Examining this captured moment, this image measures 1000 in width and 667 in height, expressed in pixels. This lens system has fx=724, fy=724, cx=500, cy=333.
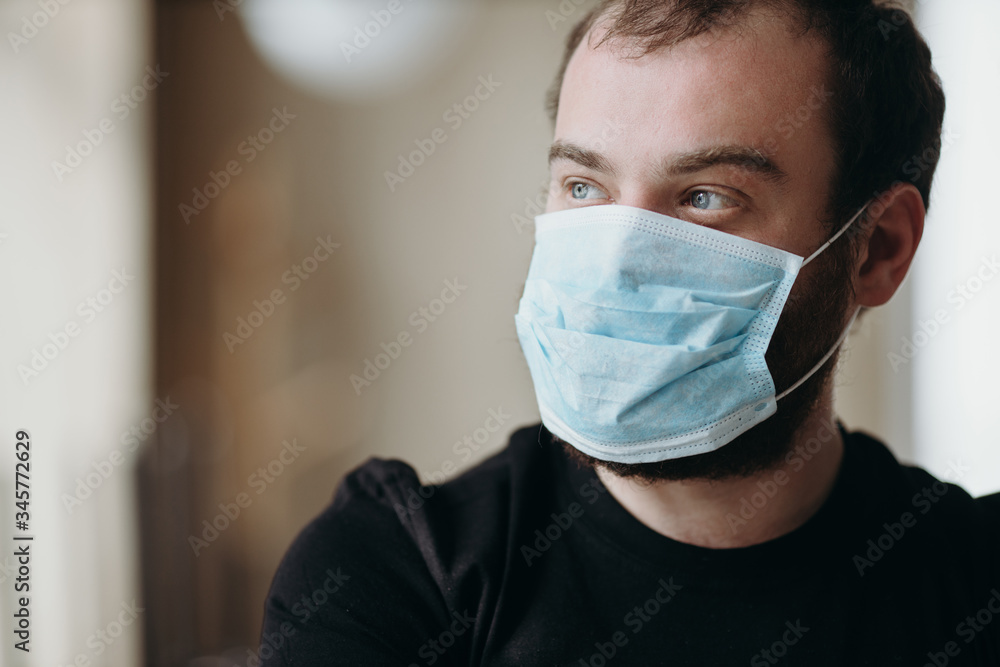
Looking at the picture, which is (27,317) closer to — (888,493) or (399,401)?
(399,401)

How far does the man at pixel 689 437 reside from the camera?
1.11 meters

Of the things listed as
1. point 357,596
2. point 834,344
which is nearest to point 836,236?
point 834,344

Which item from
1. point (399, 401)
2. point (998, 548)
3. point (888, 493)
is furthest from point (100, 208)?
point (998, 548)

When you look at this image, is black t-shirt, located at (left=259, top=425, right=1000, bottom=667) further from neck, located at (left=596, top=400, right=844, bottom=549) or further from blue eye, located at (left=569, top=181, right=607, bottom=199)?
blue eye, located at (left=569, top=181, right=607, bottom=199)

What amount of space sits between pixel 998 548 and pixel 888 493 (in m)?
0.19

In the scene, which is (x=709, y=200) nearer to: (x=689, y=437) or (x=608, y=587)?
(x=689, y=437)

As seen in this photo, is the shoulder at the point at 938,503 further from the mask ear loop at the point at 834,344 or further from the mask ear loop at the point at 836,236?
the mask ear loop at the point at 836,236

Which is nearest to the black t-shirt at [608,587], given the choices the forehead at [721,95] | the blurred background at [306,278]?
the forehead at [721,95]

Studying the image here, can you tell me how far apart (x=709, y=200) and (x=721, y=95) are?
16cm

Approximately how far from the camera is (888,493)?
4.33 ft

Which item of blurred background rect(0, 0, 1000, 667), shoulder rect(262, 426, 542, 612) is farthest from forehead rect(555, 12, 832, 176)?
blurred background rect(0, 0, 1000, 667)

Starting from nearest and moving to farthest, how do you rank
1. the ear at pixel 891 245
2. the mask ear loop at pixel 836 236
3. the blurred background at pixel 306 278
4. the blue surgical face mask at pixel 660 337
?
1. the blue surgical face mask at pixel 660 337
2. the mask ear loop at pixel 836 236
3. the ear at pixel 891 245
4. the blurred background at pixel 306 278

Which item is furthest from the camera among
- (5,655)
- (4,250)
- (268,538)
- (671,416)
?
(268,538)

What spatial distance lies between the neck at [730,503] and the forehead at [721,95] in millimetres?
513
